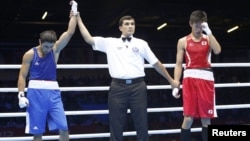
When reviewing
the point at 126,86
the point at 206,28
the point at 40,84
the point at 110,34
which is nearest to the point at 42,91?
the point at 40,84

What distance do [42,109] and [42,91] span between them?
161 mm

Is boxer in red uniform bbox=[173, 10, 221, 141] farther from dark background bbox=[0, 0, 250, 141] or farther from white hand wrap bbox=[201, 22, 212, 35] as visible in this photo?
dark background bbox=[0, 0, 250, 141]

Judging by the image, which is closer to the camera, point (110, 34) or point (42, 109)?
point (42, 109)

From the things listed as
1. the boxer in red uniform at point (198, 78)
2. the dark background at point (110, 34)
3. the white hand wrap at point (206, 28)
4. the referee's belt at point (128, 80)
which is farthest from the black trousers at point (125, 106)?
the dark background at point (110, 34)

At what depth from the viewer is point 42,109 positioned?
12.1ft

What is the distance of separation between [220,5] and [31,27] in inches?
343

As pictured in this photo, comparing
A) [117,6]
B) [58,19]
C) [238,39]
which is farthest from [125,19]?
[238,39]

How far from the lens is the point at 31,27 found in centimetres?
1978

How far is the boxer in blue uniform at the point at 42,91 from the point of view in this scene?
3.69m

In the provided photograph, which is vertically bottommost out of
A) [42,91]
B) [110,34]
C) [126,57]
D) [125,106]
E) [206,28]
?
[125,106]

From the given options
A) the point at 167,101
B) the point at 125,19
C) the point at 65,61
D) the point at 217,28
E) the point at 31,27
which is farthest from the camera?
the point at 217,28

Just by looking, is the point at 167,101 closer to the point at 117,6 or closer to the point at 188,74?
the point at 117,6

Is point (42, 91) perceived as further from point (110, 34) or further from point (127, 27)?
point (110, 34)

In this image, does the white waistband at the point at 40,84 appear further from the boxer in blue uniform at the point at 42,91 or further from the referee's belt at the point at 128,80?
the referee's belt at the point at 128,80
